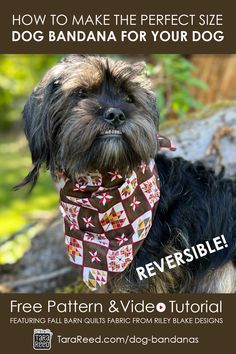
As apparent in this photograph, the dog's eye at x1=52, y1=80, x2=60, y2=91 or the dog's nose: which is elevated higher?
the dog's eye at x1=52, y1=80, x2=60, y2=91

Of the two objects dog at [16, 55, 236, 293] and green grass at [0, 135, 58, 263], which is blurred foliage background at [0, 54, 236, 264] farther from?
dog at [16, 55, 236, 293]

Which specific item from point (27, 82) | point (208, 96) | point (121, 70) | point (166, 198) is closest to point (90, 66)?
point (121, 70)

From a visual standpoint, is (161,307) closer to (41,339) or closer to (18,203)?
(41,339)

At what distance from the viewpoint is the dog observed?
3588 mm

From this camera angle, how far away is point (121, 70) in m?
3.74

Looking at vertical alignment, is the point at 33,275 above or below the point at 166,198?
below

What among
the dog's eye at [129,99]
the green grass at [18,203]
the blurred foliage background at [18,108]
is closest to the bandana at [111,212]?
the dog's eye at [129,99]

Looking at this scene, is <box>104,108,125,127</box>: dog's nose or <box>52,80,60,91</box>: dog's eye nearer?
<box>104,108,125,127</box>: dog's nose

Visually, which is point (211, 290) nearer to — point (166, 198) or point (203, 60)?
point (166, 198)

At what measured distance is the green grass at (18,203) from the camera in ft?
19.9

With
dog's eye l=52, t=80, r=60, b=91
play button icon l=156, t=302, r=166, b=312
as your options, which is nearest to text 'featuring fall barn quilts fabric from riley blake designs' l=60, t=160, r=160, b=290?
play button icon l=156, t=302, r=166, b=312

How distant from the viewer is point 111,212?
407 centimetres

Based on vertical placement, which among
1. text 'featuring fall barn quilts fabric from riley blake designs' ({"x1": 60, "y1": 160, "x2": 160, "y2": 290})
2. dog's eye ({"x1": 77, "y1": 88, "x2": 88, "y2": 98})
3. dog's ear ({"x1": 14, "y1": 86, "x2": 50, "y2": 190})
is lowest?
text 'featuring fall barn quilts fabric from riley blake designs' ({"x1": 60, "y1": 160, "x2": 160, "y2": 290})

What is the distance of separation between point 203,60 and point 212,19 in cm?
418
